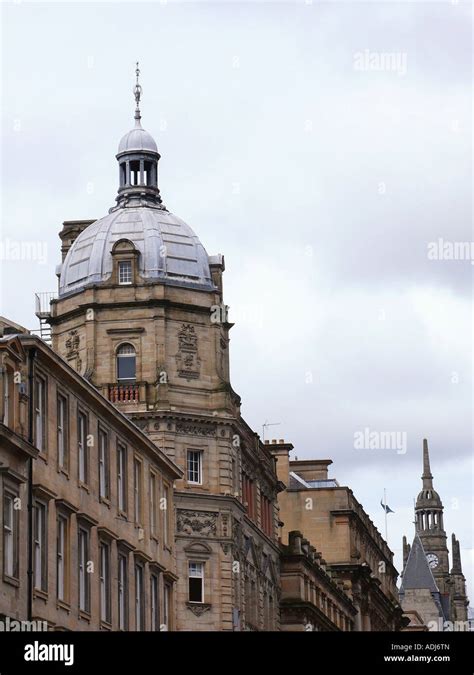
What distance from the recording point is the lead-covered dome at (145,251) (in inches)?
3573

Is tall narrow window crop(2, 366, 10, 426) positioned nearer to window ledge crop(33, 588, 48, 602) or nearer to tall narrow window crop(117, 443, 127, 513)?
window ledge crop(33, 588, 48, 602)

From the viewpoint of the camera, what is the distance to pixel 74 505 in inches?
2224

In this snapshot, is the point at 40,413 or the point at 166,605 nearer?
the point at 40,413

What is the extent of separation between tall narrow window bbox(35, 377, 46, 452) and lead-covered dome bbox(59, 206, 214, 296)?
A: 117 ft

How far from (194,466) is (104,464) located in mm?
27181

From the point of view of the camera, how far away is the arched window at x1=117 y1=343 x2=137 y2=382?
8894 centimetres

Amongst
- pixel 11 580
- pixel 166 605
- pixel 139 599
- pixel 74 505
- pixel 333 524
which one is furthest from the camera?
pixel 333 524

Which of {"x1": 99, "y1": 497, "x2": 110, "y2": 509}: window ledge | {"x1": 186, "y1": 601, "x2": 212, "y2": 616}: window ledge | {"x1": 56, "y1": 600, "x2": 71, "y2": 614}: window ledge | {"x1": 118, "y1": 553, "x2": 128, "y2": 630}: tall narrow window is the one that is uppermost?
{"x1": 99, "y1": 497, "x2": 110, "y2": 509}: window ledge

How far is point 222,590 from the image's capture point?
8700 centimetres

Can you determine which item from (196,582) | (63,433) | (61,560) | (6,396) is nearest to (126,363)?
(196,582)

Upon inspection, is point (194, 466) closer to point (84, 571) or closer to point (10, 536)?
point (84, 571)

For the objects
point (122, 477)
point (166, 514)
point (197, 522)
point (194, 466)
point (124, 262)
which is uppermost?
point (124, 262)

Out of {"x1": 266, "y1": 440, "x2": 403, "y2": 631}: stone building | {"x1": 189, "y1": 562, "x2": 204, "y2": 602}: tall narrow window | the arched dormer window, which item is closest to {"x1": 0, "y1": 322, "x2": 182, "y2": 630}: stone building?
{"x1": 189, "y1": 562, "x2": 204, "y2": 602}: tall narrow window
